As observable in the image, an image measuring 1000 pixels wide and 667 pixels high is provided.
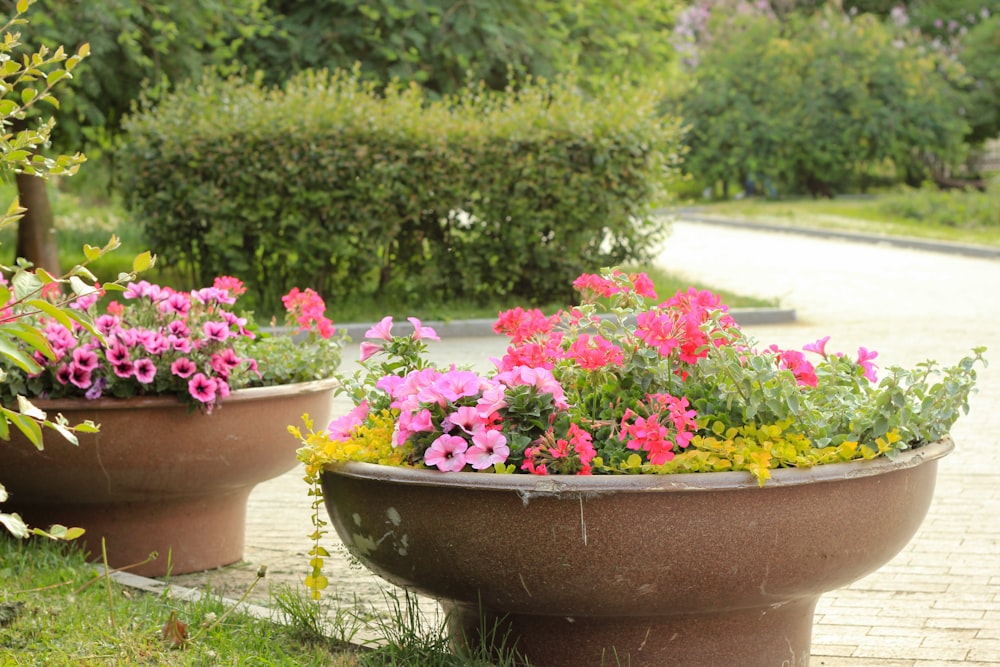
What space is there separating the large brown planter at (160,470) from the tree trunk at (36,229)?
9.79 m

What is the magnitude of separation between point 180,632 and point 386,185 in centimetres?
920

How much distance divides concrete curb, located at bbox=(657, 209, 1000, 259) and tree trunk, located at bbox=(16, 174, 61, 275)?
25.6 ft

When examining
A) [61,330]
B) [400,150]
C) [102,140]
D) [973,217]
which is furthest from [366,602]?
[973,217]

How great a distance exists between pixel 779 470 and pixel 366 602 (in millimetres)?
1853

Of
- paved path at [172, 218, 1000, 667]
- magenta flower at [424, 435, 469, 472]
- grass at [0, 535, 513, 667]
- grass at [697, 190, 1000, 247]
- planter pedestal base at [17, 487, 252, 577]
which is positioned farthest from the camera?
grass at [697, 190, 1000, 247]

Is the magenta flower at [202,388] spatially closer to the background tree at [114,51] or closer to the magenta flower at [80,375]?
the magenta flower at [80,375]

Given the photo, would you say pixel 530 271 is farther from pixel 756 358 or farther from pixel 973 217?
pixel 973 217

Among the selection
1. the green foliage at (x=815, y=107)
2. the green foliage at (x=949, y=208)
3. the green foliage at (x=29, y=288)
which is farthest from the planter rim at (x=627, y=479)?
the green foliage at (x=815, y=107)

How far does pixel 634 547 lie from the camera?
2992 mm

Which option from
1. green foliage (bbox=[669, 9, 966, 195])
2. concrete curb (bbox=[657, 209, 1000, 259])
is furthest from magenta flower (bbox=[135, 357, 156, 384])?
green foliage (bbox=[669, 9, 966, 195])

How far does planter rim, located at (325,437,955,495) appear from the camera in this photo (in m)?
2.99

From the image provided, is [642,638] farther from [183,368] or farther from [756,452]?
[183,368]

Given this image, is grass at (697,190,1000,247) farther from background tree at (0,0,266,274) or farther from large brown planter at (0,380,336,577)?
large brown planter at (0,380,336,577)

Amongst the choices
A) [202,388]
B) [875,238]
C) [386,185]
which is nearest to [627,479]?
[202,388]
